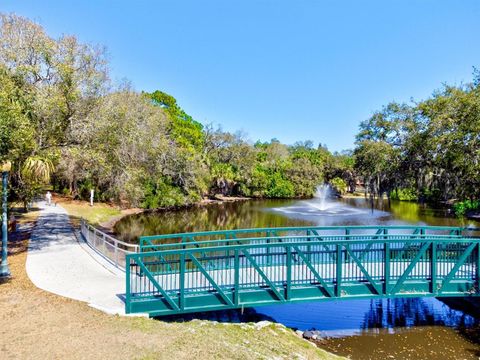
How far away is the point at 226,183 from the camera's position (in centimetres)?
6041

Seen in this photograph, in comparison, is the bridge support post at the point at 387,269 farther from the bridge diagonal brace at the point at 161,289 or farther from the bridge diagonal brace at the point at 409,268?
the bridge diagonal brace at the point at 161,289

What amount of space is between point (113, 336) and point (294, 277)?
5.03 meters

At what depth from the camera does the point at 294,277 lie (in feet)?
34.2

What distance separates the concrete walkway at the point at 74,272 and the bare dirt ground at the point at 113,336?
1.65ft

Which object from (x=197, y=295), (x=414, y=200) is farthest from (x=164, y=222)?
(x=414, y=200)

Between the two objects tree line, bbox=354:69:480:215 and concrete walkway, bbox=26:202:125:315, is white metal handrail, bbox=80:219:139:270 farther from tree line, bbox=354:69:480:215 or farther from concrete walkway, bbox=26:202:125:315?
tree line, bbox=354:69:480:215

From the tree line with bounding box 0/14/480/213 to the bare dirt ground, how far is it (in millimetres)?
5283

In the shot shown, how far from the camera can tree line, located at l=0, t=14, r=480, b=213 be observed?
14.0 m

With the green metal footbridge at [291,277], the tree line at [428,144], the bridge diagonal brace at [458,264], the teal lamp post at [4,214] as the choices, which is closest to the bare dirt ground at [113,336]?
the green metal footbridge at [291,277]

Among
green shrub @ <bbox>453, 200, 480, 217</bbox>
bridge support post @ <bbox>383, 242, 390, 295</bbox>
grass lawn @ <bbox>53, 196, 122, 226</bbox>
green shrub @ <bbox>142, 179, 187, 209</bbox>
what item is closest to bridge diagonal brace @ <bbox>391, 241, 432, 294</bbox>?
bridge support post @ <bbox>383, 242, 390, 295</bbox>

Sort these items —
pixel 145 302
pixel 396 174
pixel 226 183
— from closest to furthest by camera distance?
1. pixel 145 302
2. pixel 396 174
3. pixel 226 183

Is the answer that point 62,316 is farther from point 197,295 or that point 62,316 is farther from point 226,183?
point 226,183

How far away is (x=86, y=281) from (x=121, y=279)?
3.25 ft

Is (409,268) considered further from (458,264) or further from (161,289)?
(161,289)
